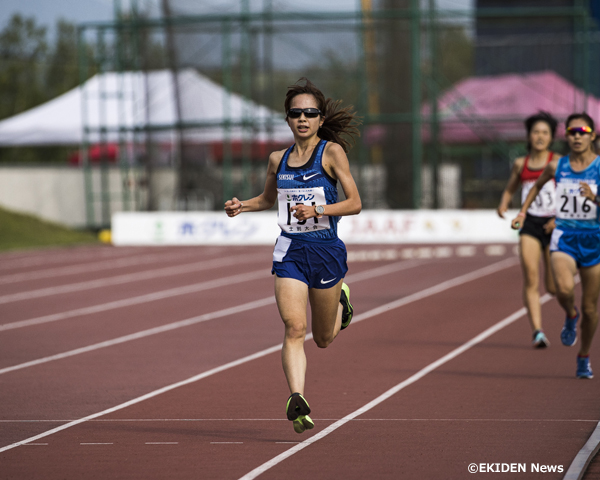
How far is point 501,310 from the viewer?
43.1ft

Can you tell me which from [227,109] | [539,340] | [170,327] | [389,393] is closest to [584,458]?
[389,393]

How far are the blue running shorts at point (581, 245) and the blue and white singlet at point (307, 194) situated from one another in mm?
2902

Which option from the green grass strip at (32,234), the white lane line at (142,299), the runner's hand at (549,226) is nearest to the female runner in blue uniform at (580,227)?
the runner's hand at (549,226)

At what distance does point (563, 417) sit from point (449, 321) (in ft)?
17.9

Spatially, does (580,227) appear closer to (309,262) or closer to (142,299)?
(309,262)

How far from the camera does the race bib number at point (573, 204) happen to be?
27.6ft

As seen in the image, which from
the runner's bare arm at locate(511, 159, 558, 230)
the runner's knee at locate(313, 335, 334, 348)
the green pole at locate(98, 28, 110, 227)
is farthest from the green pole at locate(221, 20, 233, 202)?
the runner's knee at locate(313, 335, 334, 348)

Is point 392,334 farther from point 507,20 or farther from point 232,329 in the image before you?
point 507,20

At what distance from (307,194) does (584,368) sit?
130 inches

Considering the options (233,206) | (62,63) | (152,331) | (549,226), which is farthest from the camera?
(62,63)

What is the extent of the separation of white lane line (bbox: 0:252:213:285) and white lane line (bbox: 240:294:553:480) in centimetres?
981

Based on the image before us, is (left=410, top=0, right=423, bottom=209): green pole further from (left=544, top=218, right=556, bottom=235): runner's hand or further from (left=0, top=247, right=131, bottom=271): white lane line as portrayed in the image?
(left=544, top=218, right=556, bottom=235): runner's hand

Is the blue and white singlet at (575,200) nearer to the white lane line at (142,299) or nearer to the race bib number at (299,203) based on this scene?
the race bib number at (299,203)

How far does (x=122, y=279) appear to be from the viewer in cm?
1858
